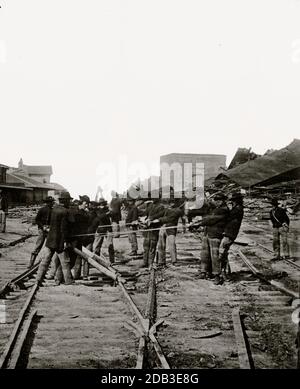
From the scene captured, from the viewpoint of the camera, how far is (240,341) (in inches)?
216

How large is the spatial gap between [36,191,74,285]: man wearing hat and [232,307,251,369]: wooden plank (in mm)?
3848

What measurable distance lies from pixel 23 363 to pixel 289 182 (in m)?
6.43

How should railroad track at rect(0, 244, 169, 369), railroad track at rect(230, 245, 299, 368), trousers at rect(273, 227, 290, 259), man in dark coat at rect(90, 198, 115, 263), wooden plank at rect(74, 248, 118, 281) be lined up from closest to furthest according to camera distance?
1. railroad track at rect(0, 244, 169, 369)
2. railroad track at rect(230, 245, 299, 368)
3. wooden plank at rect(74, 248, 118, 281)
4. man in dark coat at rect(90, 198, 115, 263)
5. trousers at rect(273, 227, 290, 259)

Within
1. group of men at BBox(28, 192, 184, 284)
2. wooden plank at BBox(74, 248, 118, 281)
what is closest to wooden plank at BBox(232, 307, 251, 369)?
wooden plank at BBox(74, 248, 118, 281)

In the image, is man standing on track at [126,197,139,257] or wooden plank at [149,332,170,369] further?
man standing on track at [126,197,139,257]

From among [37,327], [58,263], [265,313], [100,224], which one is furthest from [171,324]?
[100,224]

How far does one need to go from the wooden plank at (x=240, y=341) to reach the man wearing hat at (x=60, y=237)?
3.85 meters

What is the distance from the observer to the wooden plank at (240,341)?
4.88 metres

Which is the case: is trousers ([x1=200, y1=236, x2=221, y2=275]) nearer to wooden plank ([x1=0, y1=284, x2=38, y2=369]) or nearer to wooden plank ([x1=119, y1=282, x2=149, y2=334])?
wooden plank ([x1=119, y1=282, x2=149, y2=334])

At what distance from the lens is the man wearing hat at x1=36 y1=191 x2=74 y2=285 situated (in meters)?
8.75

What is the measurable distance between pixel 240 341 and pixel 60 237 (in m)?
4.58

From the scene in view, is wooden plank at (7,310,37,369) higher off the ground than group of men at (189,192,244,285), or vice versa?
group of men at (189,192,244,285)

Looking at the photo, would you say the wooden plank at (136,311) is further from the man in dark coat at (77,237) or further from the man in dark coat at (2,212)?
the man in dark coat at (2,212)
